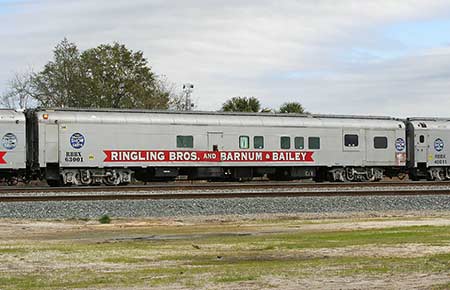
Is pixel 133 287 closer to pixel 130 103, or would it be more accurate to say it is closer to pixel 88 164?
pixel 88 164

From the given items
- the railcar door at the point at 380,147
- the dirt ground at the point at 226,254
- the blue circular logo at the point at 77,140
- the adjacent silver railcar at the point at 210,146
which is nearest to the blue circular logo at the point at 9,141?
the adjacent silver railcar at the point at 210,146

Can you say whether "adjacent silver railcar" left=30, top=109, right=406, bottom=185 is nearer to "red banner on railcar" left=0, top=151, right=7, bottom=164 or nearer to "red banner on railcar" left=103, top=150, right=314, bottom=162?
"red banner on railcar" left=103, top=150, right=314, bottom=162

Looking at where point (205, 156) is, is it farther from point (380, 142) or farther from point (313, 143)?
point (380, 142)

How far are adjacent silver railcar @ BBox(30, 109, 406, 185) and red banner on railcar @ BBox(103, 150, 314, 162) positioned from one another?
0.04m

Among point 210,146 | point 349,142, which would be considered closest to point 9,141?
point 210,146

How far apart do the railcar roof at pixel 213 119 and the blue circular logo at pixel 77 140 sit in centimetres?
61

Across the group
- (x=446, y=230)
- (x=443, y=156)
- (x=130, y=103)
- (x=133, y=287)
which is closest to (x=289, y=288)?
(x=133, y=287)

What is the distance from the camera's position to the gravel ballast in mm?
19078

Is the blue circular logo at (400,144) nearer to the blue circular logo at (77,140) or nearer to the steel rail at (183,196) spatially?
the steel rail at (183,196)

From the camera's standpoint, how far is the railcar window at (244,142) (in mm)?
33750

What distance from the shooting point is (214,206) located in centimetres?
2039

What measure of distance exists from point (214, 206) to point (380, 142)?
58.7 feet

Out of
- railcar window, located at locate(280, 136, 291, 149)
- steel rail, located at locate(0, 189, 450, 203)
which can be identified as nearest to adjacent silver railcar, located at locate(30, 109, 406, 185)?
railcar window, located at locate(280, 136, 291, 149)

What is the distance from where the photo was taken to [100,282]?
930cm
